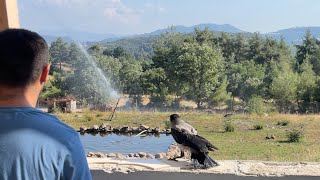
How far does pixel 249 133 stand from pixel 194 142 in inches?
610

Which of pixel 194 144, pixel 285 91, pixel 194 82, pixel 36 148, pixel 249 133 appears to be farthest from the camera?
pixel 194 82

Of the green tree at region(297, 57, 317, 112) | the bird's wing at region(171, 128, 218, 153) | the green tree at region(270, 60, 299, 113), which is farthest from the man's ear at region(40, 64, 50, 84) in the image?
the green tree at region(297, 57, 317, 112)

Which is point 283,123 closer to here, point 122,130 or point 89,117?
point 122,130

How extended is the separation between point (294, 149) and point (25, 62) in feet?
45.2

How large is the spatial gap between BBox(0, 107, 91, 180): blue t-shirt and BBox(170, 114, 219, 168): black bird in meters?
1.93

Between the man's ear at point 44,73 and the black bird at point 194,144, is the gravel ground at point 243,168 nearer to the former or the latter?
the black bird at point 194,144

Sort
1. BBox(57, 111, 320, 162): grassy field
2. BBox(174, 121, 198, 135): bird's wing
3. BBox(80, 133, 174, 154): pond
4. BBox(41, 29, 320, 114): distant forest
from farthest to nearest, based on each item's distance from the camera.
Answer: BBox(41, 29, 320, 114): distant forest → BBox(57, 111, 320, 162): grassy field → BBox(80, 133, 174, 154): pond → BBox(174, 121, 198, 135): bird's wing

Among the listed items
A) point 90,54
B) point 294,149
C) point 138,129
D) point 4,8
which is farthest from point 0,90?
point 90,54

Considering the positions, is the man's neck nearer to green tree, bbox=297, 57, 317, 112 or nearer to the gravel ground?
the gravel ground

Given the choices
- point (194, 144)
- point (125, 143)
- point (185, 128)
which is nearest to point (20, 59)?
point (194, 144)

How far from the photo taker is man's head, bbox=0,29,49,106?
127 centimetres

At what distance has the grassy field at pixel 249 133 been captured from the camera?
1313 cm

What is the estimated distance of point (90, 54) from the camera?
4212 cm

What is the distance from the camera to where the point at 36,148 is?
4.10 ft
